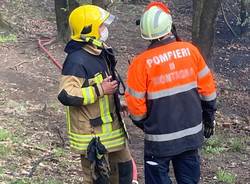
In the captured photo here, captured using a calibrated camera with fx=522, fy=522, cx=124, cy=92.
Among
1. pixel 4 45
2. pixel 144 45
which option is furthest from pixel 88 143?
pixel 144 45

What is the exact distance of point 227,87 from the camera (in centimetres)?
1270

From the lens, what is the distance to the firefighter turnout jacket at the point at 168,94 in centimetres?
430

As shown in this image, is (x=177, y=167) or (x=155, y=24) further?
(x=177, y=167)

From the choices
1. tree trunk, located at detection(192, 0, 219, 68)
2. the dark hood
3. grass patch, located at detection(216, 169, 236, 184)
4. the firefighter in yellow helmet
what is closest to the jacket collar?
the firefighter in yellow helmet

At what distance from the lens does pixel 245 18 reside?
17.7m

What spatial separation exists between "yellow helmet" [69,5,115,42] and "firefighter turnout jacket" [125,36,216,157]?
0.45m

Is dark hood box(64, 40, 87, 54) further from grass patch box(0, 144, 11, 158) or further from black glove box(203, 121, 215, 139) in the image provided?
grass patch box(0, 144, 11, 158)

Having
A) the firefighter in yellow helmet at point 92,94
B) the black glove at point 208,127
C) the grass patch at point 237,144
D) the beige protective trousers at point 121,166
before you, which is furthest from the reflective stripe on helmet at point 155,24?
the grass patch at point 237,144

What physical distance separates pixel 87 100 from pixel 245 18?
1421cm

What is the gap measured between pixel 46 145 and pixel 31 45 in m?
6.69

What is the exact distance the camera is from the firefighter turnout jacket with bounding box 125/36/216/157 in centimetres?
430

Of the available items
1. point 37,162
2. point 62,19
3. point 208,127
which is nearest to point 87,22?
point 208,127

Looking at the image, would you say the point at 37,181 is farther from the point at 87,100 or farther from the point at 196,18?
the point at 196,18

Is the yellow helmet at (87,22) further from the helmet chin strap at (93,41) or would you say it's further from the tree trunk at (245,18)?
the tree trunk at (245,18)
